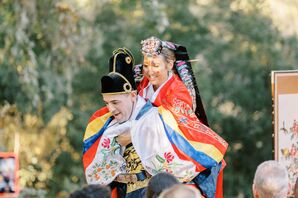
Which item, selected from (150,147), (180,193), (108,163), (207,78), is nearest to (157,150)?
(150,147)

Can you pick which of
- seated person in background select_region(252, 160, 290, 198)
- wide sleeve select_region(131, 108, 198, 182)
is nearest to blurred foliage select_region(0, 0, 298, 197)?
wide sleeve select_region(131, 108, 198, 182)

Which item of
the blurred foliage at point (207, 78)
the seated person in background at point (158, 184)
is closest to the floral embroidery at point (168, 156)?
the seated person in background at point (158, 184)

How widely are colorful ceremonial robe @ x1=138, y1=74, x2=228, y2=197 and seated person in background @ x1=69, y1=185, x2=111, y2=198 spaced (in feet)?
5.43

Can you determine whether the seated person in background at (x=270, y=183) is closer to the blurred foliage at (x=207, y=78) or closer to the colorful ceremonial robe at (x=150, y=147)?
the colorful ceremonial robe at (x=150, y=147)

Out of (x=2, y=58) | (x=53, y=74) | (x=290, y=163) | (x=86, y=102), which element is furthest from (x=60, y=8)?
(x=86, y=102)

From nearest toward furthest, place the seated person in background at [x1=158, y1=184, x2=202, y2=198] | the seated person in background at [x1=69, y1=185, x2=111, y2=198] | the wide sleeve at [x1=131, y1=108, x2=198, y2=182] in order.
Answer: the seated person in background at [x1=158, y1=184, x2=202, y2=198], the seated person in background at [x1=69, y1=185, x2=111, y2=198], the wide sleeve at [x1=131, y1=108, x2=198, y2=182]

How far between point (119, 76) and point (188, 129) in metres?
0.57

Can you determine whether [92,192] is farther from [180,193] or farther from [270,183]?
[270,183]

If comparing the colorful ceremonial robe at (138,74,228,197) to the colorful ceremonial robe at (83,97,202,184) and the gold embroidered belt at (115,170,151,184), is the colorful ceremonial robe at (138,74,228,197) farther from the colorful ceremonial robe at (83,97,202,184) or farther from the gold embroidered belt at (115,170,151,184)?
the gold embroidered belt at (115,170,151,184)

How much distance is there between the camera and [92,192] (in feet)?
16.4

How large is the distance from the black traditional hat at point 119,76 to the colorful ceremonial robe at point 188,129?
228 millimetres

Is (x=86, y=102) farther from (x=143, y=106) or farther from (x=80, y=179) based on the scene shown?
(x=143, y=106)

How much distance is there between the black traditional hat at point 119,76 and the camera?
6.71 meters

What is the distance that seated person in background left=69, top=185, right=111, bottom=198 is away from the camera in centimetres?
499
